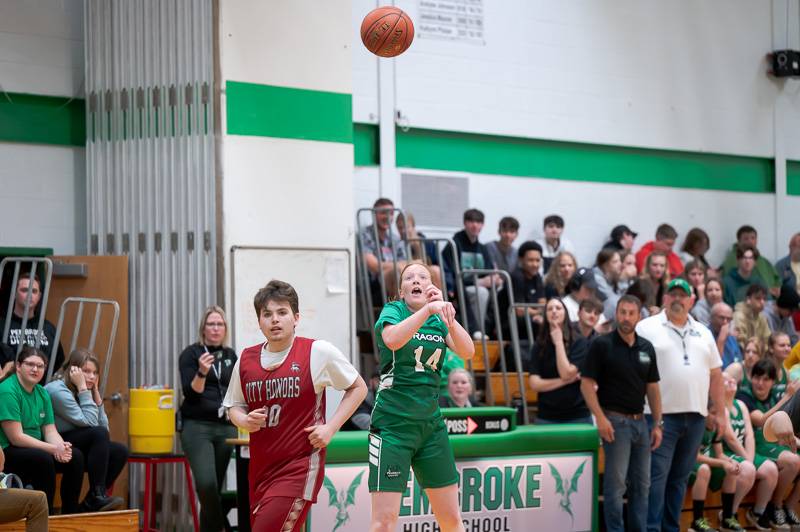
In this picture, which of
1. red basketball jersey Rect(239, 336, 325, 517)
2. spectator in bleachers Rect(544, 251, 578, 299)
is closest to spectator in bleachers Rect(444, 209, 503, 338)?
spectator in bleachers Rect(544, 251, 578, 299)

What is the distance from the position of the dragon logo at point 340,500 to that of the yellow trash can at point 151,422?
191 cm

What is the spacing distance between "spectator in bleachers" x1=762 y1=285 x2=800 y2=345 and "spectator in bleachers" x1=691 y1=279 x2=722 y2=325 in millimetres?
1240

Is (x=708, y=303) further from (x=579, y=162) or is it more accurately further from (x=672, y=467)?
(x=672, y=467)

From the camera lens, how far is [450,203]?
12.3 metres

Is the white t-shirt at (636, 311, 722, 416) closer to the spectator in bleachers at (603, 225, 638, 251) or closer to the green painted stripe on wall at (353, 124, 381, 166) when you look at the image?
the spectator in bleachers at (603, 225, 638, 251)

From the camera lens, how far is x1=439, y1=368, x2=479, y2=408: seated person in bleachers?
8875 millimetres

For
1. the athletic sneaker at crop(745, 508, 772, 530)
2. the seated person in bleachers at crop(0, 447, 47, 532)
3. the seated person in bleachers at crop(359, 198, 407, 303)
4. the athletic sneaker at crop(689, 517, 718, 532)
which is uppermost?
the seated person in bleachers at crop(359, 198, 407, 303)

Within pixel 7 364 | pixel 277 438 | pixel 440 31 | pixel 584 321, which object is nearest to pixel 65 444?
pixel 7 364

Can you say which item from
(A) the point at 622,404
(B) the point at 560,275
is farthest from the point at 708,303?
(A) the point at 622,404

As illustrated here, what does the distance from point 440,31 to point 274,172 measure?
3526mm

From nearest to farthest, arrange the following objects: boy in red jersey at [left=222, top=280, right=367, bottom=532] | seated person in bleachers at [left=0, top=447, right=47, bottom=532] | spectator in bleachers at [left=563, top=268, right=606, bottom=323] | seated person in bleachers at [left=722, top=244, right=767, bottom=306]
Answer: boy in red jersey at [left=222, top=280, right=367, bottom=532], seated person in bleachers at [left=0, top=447, right=47, bottom=532], spectator in bleachers at [left=563, top=268, right=606, bottom=323], seated person in bleachers at [left=722, top=244, right=767, bottom=306]

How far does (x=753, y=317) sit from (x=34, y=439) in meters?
7.91

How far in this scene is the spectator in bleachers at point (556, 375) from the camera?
8.88 m

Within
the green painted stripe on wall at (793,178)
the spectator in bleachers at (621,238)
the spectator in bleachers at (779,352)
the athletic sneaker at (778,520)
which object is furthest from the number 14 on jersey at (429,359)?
the green painted stripe on wall at (793,178)
